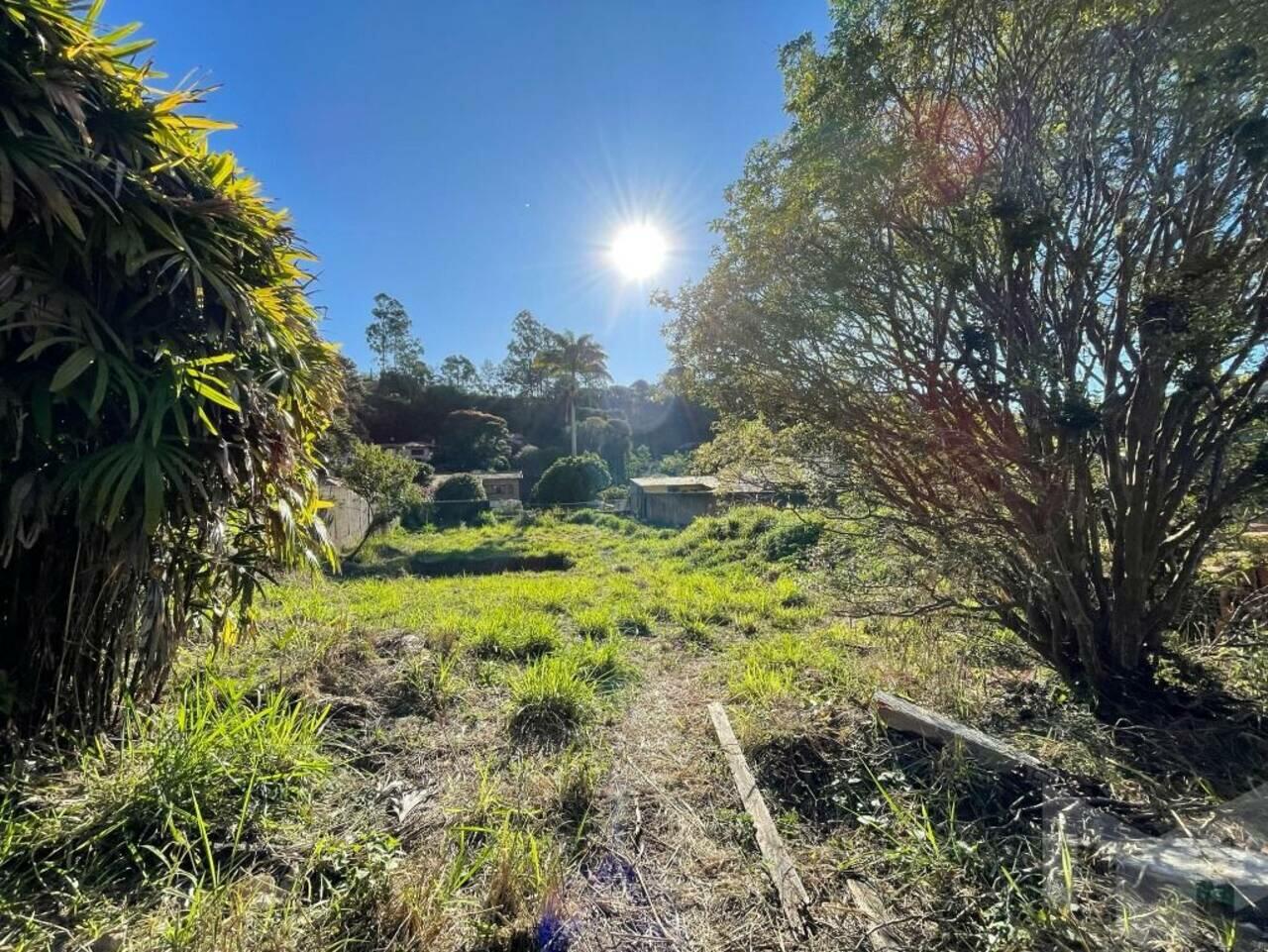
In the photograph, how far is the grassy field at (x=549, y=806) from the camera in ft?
4.93

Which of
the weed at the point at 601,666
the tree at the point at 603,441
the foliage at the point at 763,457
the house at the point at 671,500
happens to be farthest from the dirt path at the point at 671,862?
the tree at the point at 603,441

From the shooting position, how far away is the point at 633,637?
15.9 ft

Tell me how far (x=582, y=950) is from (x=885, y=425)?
2963 millimetres

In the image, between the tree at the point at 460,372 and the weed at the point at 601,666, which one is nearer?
the weed at the point at 601,666

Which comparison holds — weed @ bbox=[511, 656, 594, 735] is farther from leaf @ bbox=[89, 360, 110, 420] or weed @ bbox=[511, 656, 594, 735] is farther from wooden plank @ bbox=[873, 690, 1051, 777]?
leaf @ bbox=[89, 360, 110, 420]

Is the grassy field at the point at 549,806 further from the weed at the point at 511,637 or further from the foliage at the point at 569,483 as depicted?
the foliage at the point at 569,483

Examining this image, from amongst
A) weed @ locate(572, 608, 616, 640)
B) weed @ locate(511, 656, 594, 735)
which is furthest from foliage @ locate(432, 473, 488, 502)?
weed @ locate(511, 656, 594, 735)

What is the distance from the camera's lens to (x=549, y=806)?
2180 mm

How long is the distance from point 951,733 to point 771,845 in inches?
44.3

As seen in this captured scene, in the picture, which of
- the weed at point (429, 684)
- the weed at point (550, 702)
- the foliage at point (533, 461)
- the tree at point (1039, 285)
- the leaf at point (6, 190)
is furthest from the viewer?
the foliage at point (533, 461)

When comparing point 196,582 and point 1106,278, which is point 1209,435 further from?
point 196,582

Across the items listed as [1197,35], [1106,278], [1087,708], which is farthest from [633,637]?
[1197,35]

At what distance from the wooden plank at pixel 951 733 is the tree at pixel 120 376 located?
3.25 m

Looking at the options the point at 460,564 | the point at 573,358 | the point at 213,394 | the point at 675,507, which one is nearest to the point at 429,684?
the point at 213,394
